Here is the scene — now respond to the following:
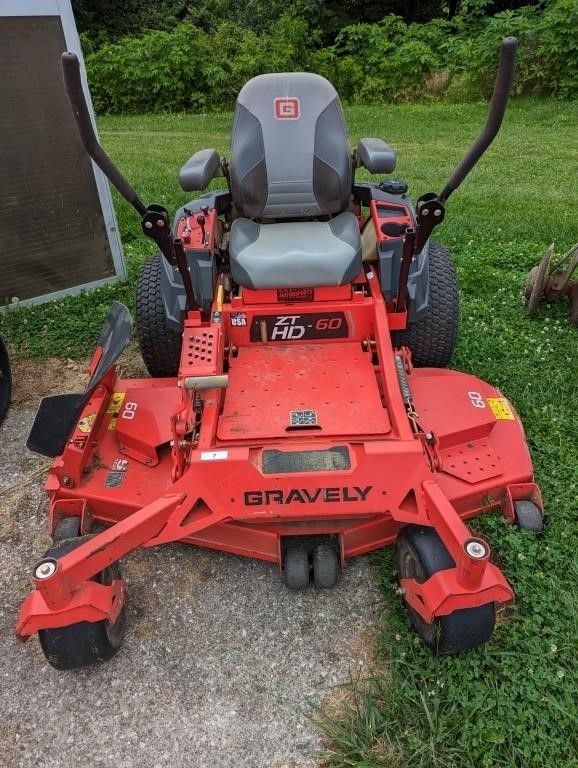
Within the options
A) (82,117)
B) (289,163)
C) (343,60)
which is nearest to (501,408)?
(289,163)

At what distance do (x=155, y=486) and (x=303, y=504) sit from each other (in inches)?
26.8

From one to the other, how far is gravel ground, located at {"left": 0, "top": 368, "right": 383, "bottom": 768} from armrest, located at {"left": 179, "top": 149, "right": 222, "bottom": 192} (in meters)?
1.75

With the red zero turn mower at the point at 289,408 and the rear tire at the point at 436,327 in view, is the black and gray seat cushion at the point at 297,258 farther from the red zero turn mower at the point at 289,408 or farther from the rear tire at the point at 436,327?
the rear tire at the point at 436,327

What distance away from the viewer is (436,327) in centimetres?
351

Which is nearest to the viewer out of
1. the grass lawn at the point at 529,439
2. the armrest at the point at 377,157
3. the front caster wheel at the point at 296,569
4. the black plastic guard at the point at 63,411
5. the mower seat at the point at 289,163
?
the grass lawn at the point at 529,439

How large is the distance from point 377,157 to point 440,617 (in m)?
2.28

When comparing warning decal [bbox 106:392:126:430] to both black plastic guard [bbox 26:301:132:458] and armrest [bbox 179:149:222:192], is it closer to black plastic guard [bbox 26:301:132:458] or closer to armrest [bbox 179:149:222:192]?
black plastic guard [bbox 26:301:132:458]

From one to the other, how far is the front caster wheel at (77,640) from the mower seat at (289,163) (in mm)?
1554

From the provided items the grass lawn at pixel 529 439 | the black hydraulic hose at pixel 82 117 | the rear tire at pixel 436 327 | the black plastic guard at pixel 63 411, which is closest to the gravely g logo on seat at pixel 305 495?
the grass lawn at pixel 529 439

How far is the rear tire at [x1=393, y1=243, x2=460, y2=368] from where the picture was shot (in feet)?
11.5

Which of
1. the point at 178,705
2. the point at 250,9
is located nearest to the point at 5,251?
the point at 178,705

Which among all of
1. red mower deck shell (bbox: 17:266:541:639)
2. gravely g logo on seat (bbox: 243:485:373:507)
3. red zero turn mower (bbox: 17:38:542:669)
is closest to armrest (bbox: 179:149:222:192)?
red zero turn mower (bbox: 17:38:542:669)

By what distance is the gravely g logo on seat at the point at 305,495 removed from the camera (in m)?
2.32

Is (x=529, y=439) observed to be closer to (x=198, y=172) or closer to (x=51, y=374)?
(x=198, y=172)
